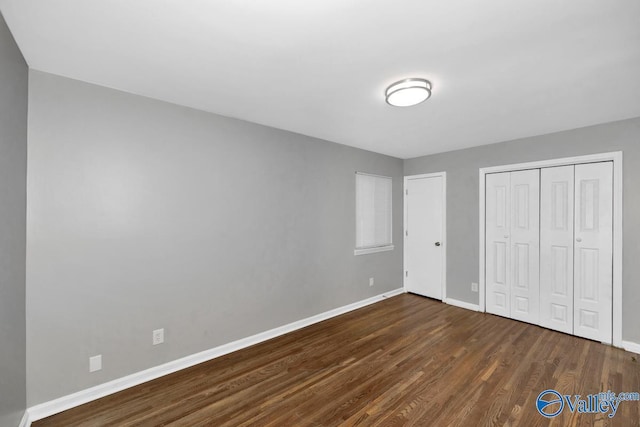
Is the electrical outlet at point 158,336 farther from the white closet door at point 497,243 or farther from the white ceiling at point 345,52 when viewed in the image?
the white closet door at point 497,243

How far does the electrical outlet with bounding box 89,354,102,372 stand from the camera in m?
2.06

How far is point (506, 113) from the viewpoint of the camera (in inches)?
106

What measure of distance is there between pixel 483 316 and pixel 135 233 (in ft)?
13.9

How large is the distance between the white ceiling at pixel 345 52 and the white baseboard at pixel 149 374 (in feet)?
7.64

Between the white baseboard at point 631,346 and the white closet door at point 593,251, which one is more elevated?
the white closet door at point 593,251

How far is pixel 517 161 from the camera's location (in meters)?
3.55

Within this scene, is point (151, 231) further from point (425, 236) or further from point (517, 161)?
point (517, 161)

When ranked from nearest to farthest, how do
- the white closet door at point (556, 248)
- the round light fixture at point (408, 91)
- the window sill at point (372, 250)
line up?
the round light fixture at point (408, 91) → the white closet door at point (556, 248) → the window sill at point (372, 250)

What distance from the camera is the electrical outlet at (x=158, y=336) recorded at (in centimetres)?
233

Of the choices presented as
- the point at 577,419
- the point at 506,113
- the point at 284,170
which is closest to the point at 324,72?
the point at 284,170

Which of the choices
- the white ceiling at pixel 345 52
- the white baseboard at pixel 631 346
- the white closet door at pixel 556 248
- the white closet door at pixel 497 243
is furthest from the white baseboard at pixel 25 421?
the white baseboard at pixel 631 346

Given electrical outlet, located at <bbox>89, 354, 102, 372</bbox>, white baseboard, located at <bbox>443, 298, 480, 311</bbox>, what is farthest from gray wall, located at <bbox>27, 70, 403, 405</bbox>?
white baseboard, located at <bbox>443, 298, 480, 311</bbox>

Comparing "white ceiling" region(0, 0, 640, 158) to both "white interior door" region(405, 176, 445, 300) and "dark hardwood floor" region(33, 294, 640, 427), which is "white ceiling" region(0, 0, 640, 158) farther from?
"dark hardwood floor" region(33, 294, 640, 427)

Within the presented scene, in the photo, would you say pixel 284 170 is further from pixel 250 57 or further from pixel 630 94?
pixel 630 94
